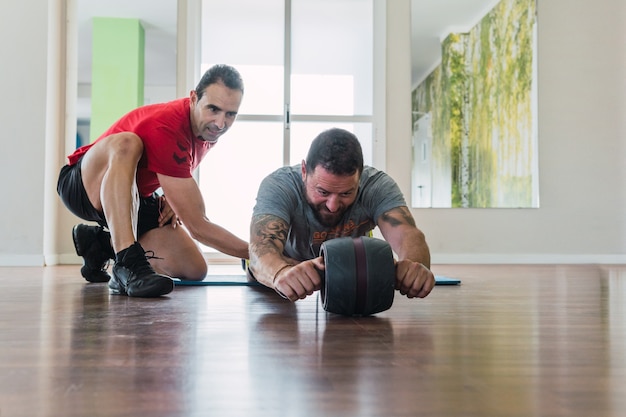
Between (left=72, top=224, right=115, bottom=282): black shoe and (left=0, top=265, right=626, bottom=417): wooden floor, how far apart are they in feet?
2.73

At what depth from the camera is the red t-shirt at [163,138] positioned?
2.66m

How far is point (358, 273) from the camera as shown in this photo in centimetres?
162

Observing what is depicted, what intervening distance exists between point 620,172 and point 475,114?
1468 millimetres

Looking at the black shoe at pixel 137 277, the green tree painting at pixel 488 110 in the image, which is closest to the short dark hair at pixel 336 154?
the black shoe at pixel 137 277

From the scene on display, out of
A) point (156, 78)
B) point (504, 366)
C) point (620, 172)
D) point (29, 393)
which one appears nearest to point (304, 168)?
point (504, 366)

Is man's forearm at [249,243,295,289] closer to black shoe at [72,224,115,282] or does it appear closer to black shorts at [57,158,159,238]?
black shorts at [57,158,159,238]

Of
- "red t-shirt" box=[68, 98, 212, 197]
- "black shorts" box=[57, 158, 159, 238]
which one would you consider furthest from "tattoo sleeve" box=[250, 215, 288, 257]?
"black shorts" box=[57, 158, 159, 238]

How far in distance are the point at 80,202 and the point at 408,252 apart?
5.12ft

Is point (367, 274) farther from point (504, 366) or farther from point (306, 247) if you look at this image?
point (306, 247)

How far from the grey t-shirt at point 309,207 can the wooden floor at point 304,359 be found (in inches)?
10.8

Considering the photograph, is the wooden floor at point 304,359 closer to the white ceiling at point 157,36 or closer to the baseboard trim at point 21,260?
the baseboard trim at point 21,260

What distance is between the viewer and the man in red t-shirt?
95.8 inches

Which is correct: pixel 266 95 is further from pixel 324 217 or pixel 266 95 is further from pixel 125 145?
pixel 324 217

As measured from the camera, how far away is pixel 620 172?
19.3ft
